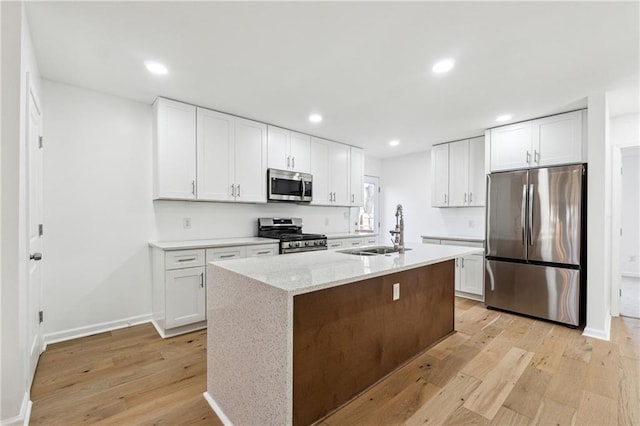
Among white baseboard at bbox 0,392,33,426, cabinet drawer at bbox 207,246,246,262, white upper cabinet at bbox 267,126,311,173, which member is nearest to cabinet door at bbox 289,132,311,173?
white upper cabinet at bbox 267,126,311,173

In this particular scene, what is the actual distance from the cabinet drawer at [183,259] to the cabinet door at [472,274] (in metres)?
3.59

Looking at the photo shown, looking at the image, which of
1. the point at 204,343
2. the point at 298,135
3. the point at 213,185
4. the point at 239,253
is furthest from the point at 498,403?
the point at 298,135

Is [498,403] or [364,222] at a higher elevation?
[364,222]

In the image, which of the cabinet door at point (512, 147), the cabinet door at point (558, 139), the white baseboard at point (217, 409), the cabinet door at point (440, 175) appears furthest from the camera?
the cabinet door at point (440, 175)

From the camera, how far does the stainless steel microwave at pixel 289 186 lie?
13.3ft

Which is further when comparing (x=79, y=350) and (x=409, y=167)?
(x=409, y=167)

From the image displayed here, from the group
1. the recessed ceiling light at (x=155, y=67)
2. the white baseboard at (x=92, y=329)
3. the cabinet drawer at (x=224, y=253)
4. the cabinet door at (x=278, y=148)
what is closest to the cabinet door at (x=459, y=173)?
the cabinet door at (x=278, y=148)

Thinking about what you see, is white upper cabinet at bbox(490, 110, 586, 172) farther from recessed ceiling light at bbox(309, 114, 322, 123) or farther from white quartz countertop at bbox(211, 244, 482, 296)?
recessed ceiling light at bbox(309, 114, 322, 123)

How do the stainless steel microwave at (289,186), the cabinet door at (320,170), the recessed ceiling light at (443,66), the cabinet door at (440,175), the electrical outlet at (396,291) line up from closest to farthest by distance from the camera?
the electrical outlet at (396,291) → the recessed ceiling light at (443,66) → the stainless steel microwave at (289,186) → the cabinet door at (320,170) → the cabinet door at (440,175)

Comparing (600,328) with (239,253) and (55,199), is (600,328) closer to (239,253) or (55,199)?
(239,253)

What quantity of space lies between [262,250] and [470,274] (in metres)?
2.98

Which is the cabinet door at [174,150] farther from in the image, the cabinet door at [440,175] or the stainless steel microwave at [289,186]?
the cabinet door at [440,175]

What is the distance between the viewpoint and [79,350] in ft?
8.82

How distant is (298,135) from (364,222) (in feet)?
8.47
